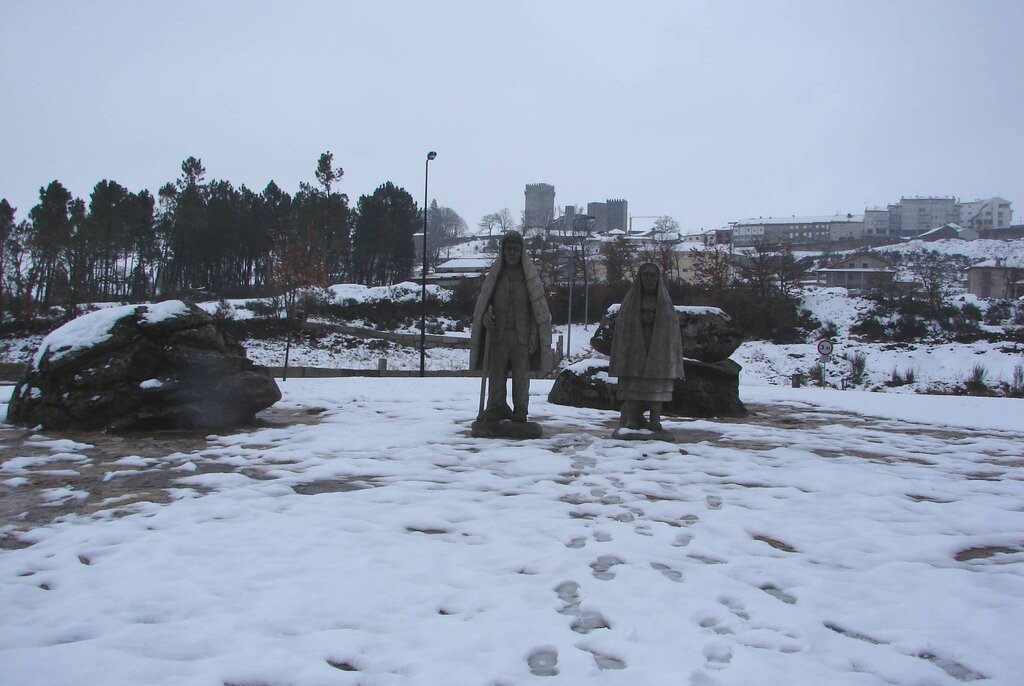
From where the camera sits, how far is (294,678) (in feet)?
8.82

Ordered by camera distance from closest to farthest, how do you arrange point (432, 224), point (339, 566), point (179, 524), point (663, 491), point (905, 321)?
point (339, 566), point (179, 524), point (663, 491), point (905, 321), point (432, 224)

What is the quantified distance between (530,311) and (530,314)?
0.12 ft

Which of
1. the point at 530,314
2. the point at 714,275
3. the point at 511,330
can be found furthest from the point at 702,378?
the point at 714,275

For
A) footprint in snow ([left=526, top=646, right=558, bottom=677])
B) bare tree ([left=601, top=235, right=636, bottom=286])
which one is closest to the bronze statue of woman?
footprint in snow ([left=526, top=646, right=558, bottom=677])

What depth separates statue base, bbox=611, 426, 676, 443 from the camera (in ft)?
27.0

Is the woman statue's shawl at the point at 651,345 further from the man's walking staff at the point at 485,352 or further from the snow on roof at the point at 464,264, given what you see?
the snow on roof at the point at 464,264

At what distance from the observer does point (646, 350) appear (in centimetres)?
827

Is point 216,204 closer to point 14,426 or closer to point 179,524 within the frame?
point 14,426

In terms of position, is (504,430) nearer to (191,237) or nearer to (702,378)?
(702,378)

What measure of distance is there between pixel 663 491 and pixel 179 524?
3.74 metres

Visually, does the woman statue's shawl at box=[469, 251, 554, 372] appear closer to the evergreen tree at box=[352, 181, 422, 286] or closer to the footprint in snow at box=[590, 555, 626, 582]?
the footprint in snow at box=[590, 555, 626, 582]

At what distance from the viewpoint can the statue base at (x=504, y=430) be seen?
8297mm

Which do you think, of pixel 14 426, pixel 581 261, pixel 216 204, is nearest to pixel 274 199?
pixel 216 204

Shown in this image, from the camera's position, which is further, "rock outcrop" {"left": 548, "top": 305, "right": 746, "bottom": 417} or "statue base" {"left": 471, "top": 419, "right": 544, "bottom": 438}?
"rock outcrop" {"left": 548, "top": 305, "right": 746, "bottom": 417}
